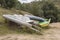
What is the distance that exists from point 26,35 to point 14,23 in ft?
4.40

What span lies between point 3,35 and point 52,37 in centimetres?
217

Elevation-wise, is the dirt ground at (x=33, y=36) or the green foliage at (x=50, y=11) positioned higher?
the green foliage at (x=50, y=11)

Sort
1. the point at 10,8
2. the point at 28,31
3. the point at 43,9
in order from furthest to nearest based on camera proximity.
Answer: the point at 43,9 < the point at 10,8 < the point at 28,31

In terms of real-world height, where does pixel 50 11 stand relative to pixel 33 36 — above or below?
above

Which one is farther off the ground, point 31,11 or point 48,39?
point 31,11

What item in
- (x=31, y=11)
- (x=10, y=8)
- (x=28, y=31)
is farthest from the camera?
(x=31, y=11)

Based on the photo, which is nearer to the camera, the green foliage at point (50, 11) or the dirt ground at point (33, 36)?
the dirt ground at point (33, 36)

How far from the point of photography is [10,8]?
14781 millimetres

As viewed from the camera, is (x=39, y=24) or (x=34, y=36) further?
(x=39, y=24)

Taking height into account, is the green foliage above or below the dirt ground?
above

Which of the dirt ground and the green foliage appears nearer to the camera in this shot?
the dirt ground

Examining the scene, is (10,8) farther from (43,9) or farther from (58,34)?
(58,34)

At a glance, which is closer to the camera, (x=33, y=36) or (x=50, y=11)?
(x=33, y=36)

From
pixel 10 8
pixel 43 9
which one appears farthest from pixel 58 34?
pixel 43 9
